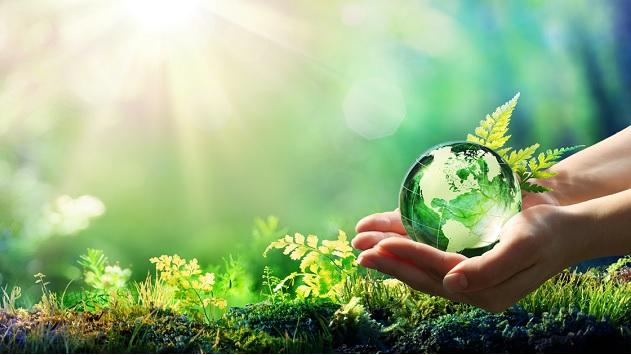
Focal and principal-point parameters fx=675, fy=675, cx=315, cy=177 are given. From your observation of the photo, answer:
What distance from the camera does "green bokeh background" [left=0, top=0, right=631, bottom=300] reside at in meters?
4.07

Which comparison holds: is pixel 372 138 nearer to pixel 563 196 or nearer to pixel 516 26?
pixel 516 26

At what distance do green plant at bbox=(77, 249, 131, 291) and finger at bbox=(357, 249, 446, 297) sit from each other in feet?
7.10

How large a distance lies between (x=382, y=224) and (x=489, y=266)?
699mm

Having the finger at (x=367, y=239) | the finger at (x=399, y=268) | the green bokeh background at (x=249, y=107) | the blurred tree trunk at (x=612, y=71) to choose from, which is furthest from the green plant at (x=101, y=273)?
the blurred tree trunk at (x=612, y=71)

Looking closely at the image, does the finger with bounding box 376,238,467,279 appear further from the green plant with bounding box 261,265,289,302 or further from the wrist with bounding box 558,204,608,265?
the green plant with bounding box 261,265,289,302

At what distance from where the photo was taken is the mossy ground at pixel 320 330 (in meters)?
2.39

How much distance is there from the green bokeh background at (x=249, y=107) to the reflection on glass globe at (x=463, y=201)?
206 cm

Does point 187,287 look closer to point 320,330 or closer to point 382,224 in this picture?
point 320,330

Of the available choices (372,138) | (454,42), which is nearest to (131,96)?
(372,138)

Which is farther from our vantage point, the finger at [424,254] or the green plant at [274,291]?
the green plant at [274,291]

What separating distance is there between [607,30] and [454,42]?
942 millimetres

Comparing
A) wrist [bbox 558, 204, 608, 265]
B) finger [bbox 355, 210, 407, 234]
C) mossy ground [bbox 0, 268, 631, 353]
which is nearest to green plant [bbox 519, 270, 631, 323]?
mossy ground [bbox 0, 268, 631, 353]

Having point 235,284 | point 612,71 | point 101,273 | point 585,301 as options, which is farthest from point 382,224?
point 612,71

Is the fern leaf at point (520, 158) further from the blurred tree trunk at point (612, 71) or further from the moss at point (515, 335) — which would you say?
the blurred tree trunk at point (612, 71)
